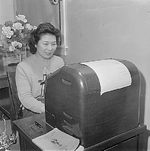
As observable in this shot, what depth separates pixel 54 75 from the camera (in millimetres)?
1022

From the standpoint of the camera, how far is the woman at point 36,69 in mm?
1582

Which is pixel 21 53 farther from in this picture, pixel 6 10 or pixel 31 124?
pixel 31 124

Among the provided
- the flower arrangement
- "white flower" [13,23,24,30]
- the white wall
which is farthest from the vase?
the white wall

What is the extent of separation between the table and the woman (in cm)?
38

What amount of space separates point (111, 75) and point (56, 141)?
39 cm

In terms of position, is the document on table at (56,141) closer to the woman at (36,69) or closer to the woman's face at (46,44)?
the woman at (36,69)

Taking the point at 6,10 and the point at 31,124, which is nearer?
the point at 31,124

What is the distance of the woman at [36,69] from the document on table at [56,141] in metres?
0.57

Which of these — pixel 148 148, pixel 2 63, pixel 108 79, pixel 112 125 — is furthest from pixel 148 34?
pixel 2 63

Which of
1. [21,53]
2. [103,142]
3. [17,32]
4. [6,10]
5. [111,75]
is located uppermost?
[6,10]

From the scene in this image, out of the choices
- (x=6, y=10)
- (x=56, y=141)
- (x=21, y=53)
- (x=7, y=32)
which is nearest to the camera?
(x=56, y=141)

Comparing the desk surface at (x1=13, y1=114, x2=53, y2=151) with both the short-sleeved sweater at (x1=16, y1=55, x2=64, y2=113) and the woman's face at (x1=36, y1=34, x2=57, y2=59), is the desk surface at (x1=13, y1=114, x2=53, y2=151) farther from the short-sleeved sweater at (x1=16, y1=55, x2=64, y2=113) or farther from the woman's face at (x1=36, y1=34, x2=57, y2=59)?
the woman's face at (x1=36, y1=34, x2=57, y2=59)

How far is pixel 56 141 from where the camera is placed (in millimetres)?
919

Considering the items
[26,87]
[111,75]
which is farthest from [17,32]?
[111,75]
